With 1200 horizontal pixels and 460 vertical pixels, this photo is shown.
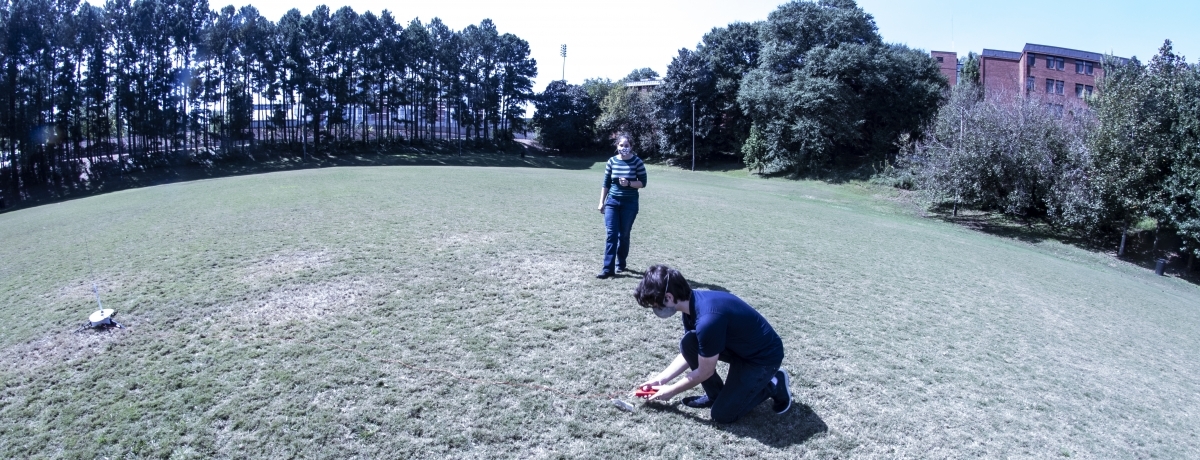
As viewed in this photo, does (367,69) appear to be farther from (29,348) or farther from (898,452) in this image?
(898,452)

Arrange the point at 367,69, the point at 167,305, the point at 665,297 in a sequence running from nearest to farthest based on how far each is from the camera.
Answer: the point at 665,297 < the point at 167,305 < the point at 367,69

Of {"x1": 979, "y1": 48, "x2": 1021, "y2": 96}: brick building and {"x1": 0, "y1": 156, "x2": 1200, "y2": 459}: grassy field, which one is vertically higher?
{"x1": 979, "y1": 48, "x2": 1021, "y2": 96}: brick building

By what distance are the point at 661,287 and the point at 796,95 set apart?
134ft

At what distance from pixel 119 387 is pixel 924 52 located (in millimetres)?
52556

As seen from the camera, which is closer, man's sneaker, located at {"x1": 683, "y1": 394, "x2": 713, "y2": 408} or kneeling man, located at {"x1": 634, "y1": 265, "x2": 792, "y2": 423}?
kneeling man, located at {"x1": 634, "y1": 265, "x2": 792, "y2": 423}

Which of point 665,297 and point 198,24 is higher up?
point 198,24

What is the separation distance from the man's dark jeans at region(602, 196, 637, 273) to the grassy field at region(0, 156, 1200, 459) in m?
0.42

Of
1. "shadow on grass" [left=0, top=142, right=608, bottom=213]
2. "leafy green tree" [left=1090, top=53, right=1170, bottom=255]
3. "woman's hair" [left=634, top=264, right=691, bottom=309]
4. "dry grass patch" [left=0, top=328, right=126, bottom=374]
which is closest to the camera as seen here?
"woman's hair" [left=634, top=264, right=691, bottom=309]

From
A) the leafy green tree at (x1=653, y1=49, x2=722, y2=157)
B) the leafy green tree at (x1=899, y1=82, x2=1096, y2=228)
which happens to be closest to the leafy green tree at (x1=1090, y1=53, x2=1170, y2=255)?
the leafy green tree at (x1=899, y1=82, x2=1096, y2=228)

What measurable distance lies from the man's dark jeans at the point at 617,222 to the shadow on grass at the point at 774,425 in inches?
132

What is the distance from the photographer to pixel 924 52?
45.9m

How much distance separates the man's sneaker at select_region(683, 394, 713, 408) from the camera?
475cm

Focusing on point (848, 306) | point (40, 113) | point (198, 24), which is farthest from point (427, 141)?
point (848, 306)

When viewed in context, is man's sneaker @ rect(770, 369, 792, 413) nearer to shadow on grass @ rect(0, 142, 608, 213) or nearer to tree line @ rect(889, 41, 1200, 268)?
tree line @ rect(889, 41, 1200, 268)
